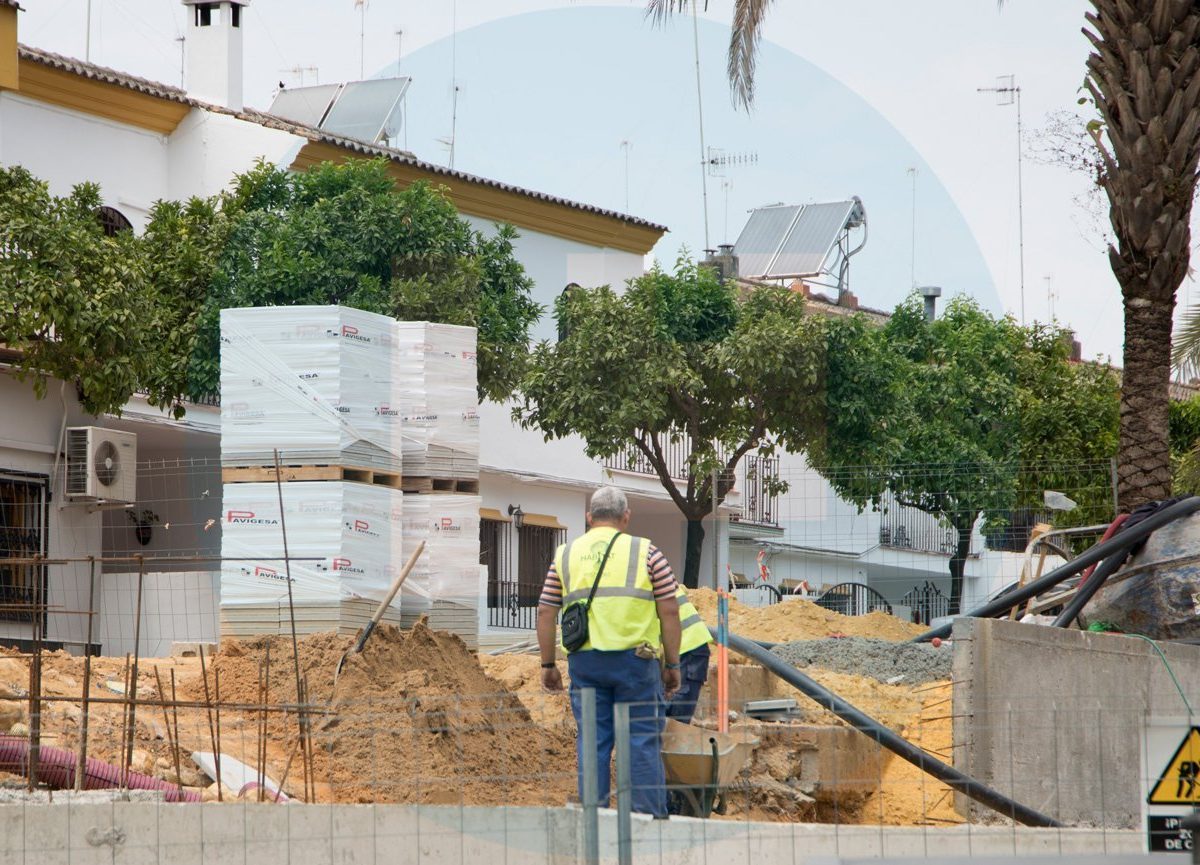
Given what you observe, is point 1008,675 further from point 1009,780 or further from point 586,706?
point 586,706

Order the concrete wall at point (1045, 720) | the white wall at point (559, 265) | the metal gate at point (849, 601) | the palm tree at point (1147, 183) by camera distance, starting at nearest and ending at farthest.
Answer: the concrete wall at point (1045, 720)
the palm tree at point (1147, 183)
the metal gate at point (849, 601)
the white wall at point (559, 265)

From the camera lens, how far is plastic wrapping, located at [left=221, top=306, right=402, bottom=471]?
1216 cm

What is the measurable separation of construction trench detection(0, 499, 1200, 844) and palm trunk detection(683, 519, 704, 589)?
12437mm

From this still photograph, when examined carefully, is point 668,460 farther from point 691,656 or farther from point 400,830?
point 400,830

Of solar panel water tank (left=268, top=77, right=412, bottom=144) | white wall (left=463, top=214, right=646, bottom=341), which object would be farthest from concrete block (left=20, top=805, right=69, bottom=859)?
solar panel water tank (left=268, top=77, right=412, bottom=144)

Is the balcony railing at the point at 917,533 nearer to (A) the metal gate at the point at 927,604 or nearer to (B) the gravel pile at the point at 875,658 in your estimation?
(A) the metal gate at the point at 927,604

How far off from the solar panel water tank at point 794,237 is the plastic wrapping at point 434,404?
92.8 feet

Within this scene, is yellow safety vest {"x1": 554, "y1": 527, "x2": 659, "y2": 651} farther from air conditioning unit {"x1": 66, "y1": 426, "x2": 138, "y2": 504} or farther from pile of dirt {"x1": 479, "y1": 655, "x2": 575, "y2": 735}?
air conditioning unit {"x1": 66, "y1": 426, "x2": 138, "y2": 504}

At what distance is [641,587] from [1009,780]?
310 cm

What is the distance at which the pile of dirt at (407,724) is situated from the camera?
31.9 ft

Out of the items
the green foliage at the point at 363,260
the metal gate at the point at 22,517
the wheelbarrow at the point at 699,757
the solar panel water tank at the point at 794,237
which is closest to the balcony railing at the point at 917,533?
the solar panel water tank at the point at 794,237

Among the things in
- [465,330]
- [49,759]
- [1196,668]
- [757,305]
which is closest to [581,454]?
[757,305]

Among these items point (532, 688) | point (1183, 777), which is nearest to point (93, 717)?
point (532, 688)

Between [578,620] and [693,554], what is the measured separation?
57.1 feet
